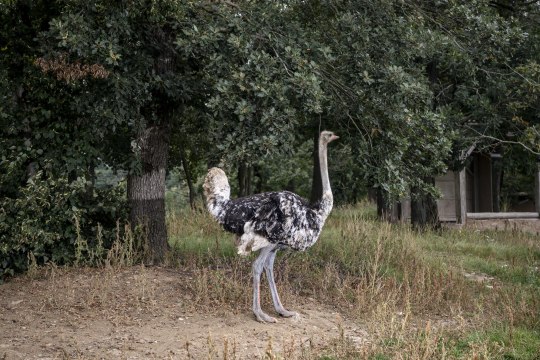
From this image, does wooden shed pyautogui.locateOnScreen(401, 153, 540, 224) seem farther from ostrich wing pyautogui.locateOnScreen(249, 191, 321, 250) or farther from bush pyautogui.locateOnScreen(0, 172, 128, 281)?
ostrich wing pyautogui.locateOnScreen(249, 191, 321, 250)

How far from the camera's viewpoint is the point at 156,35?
10906 mm

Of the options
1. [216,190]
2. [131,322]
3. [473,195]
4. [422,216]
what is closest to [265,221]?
[216,190]

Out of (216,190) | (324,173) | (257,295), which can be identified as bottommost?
(257,295)

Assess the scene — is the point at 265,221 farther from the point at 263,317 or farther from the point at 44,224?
the point at 44,224

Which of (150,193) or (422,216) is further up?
(150,193)

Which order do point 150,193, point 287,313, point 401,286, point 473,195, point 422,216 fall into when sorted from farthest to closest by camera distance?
point 473,195
point 422,216
point 150,193
point 401,286
point 287,313

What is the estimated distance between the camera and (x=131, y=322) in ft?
27.9

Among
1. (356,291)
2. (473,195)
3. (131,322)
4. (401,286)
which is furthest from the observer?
(473,195)

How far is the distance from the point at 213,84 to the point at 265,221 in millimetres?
2112

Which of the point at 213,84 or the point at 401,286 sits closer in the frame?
the point at 213,84

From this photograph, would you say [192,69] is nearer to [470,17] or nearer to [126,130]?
[126,130]

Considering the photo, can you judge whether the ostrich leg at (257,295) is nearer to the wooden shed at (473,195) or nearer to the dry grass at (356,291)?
the dry grass at (356,291)

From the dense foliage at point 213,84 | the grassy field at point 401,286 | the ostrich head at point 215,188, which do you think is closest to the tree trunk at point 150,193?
the dense foliage at point 213,84

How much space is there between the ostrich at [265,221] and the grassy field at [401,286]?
0.71 meters
